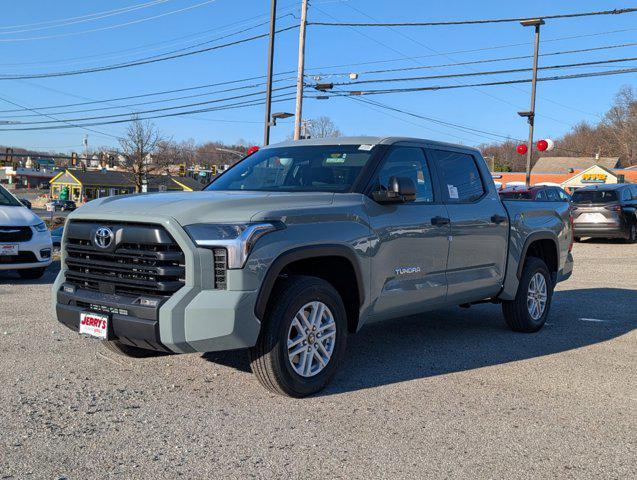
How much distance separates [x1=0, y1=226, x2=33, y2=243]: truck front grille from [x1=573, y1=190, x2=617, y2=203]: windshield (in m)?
15.3

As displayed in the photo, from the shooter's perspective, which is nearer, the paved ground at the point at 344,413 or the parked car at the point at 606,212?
the paved ground at the point at 344,413

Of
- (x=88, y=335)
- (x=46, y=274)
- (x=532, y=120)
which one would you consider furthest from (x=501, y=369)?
(x=532, y=120)

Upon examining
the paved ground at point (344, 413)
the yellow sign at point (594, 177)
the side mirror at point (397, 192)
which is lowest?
the paved ground at point (344, 413)

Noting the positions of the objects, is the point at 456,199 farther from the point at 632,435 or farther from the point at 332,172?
the point at 632,435

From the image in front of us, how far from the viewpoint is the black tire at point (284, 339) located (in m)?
4.39

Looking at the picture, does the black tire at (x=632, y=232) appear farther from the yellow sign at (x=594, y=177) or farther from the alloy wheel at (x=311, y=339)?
the yellow sign at (x=594, y=177)

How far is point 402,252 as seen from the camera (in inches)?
207

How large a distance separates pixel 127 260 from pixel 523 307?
422 cm

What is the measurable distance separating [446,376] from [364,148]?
77.3 inches

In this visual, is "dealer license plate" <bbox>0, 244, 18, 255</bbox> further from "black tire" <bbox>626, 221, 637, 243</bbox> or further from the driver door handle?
"black tire" <bbox>626, 221, 637, 243</bbox>

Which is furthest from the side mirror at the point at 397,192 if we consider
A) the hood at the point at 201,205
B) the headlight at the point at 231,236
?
the headlight at the point at 231,236

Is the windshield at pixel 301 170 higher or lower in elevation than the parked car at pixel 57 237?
higher

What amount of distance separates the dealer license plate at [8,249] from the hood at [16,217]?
0.31 meters

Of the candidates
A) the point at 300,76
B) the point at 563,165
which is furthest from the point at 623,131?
the point at 300,76
